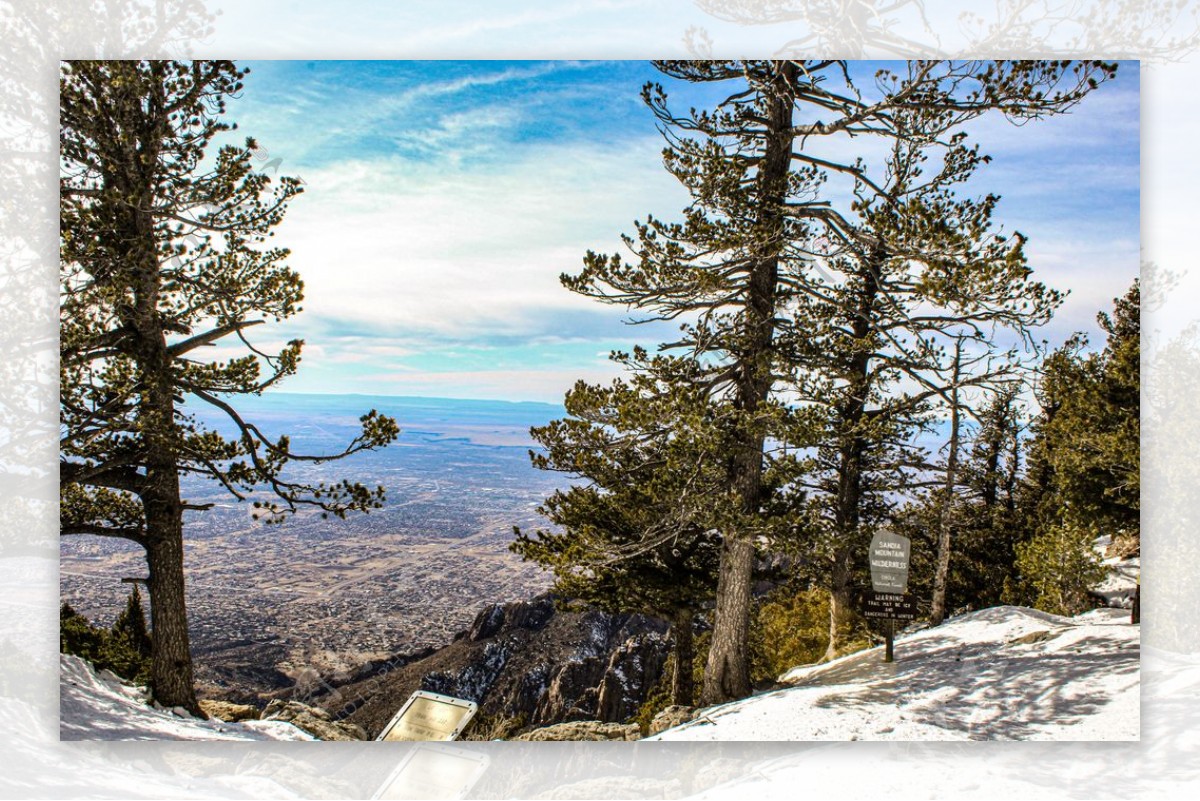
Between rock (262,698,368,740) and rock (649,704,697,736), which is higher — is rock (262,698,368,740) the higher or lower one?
the higher one

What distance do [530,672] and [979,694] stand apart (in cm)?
298

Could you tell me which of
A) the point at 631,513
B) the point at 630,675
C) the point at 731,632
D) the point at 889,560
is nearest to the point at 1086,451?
the point at 889,560

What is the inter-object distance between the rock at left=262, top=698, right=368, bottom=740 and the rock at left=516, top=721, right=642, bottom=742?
1229 mm

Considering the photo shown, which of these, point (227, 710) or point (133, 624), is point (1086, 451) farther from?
point (133, 624)

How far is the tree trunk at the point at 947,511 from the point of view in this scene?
471cm

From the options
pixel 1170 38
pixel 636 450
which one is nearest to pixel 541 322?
pixel 636 450

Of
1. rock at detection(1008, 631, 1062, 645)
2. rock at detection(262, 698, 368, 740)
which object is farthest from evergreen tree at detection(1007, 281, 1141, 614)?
rock at detection(262, 698, 368, 740)

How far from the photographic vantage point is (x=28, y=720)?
15.0 ft

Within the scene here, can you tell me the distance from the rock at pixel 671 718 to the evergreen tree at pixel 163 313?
2.41 m

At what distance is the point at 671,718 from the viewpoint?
4.77 meters

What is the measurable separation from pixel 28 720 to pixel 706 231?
5.42 m

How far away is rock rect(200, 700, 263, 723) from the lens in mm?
4637

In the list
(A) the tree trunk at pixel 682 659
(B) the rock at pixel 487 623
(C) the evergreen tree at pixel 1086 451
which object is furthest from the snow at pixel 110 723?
(C) the evergreen tree at pixel 1086 451

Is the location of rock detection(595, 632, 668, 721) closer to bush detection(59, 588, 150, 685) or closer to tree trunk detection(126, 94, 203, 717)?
tree trunk detection(126, 94, 203, 717)
